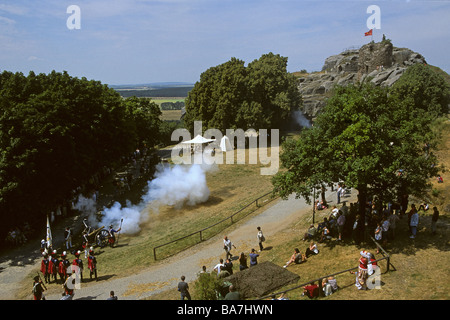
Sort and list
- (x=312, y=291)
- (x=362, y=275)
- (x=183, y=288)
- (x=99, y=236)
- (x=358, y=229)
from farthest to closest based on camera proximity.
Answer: (x=99, y=236), (x=358, y=229), (x=183, y=288), (x=362, y=275), (x=312, y=291)

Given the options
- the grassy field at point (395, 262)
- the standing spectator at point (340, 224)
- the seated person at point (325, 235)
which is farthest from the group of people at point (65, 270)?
the standing spectator at point (340, 224)

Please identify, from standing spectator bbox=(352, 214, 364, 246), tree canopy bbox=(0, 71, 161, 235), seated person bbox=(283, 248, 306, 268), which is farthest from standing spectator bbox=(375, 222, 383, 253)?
tree canopy bbox=(0, 71, 161, 235)

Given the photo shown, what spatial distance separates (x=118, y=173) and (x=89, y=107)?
1316 cm

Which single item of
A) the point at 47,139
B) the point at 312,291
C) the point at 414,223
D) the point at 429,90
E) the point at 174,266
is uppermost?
the point at 429,90

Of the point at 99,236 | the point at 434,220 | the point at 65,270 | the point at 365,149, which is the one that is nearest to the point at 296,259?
the point at 365,149

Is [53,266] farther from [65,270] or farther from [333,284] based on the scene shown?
[333,284]

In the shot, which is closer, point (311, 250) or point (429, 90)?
point (311, 250)

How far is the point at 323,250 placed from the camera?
20.0 meters

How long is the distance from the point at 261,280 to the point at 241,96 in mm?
43076

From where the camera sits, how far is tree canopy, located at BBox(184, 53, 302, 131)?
54688 millimetres

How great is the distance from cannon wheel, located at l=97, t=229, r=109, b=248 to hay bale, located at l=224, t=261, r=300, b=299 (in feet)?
42.8

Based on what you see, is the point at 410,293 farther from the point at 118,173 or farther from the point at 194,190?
the point at 118,173

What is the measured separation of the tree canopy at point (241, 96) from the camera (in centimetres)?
5469
